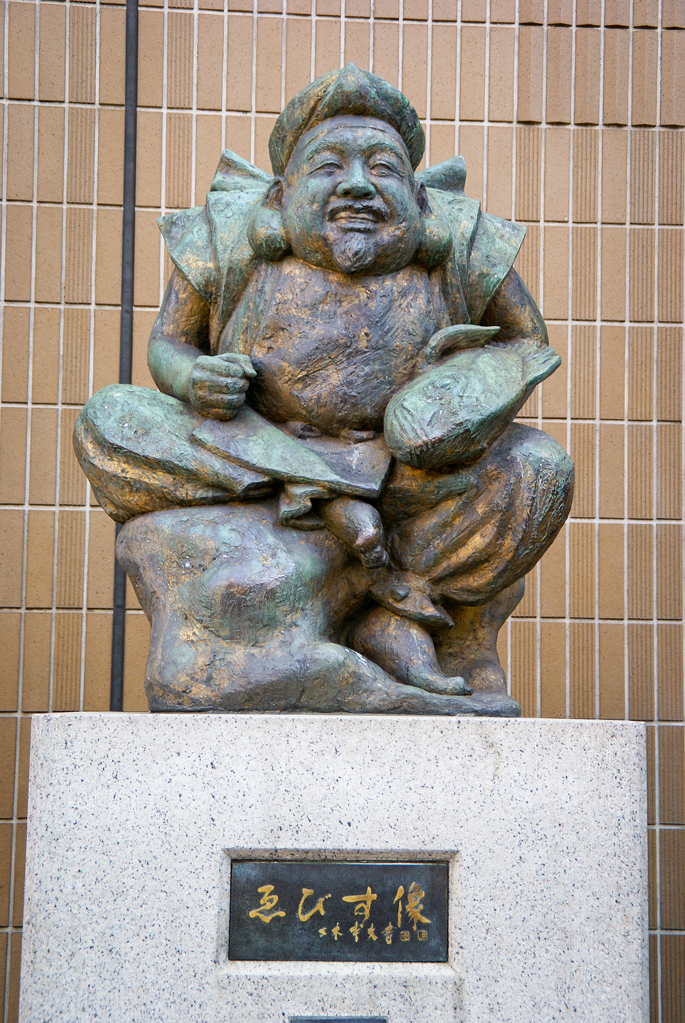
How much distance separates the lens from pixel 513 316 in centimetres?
247

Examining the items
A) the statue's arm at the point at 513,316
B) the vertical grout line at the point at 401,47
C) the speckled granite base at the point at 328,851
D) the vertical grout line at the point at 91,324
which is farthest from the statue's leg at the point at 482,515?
the vertical grout line at the point at 401,47

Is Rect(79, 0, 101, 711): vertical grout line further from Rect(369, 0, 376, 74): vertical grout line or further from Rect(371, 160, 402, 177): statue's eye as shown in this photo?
Rect(371, 160, 402, 177): statue's eye

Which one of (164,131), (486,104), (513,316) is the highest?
(486,104)

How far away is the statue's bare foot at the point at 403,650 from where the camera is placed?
2.20 meters

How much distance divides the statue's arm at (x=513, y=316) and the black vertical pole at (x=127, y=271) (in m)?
1.57

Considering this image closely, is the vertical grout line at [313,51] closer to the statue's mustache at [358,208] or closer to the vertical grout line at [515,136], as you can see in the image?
the vertical grout line at [515,136]

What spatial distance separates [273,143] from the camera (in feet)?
7.98

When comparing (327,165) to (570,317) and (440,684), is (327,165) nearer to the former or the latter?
(440,684)

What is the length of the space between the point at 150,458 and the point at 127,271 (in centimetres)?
169

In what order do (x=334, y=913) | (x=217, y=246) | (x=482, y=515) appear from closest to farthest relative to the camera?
1. (x=334, y=913)
2. (x=482, y=515)
3. (x=217, y=246)

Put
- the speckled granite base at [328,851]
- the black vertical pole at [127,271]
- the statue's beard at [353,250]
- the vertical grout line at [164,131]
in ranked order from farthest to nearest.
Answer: the vertical grout line at [164,131], the black vertical pole at [127,271], the statue's beard at [353,250], the speckled granite base at [328,851]

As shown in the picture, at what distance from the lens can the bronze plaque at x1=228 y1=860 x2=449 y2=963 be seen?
1953 mm

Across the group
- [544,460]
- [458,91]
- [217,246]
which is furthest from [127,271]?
[544,460]

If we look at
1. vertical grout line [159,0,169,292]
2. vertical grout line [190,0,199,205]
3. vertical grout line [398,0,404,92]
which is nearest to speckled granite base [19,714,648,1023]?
vertical grout line [159,0,169,292]
